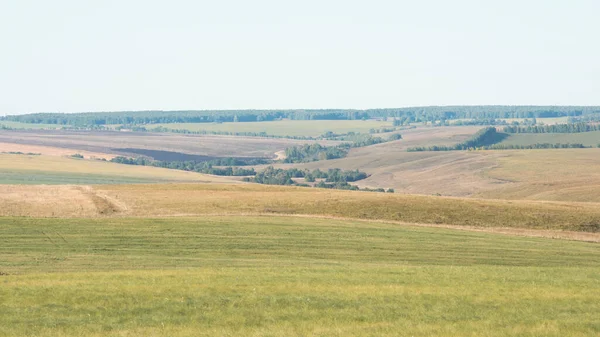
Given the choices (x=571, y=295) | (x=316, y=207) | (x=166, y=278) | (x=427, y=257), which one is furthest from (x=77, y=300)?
(x=316, y=207)

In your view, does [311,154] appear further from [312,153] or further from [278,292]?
[278,292]

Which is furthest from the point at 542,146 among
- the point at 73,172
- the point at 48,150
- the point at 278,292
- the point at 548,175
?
the point at 278,292

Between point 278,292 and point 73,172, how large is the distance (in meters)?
99.6

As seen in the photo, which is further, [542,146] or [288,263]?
[542,146]

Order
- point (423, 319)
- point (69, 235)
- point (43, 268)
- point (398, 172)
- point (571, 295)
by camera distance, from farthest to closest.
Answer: point (398, 172) < point (69, 235) < point (43, 268) < point (571, 295) < point (423, 319)

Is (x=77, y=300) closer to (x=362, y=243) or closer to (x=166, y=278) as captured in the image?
(x=166, y=278)

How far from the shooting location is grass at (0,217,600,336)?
21250 mm

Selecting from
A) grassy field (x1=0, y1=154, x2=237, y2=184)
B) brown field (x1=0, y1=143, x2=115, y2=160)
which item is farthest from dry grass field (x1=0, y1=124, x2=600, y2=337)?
brown field (x1=0, y1=143, x2=115, y2=160)

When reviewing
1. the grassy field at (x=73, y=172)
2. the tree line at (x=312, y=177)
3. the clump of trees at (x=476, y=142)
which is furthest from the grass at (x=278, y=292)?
the clump of trees at (x=476, y=142)

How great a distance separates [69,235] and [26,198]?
17460 millimetres

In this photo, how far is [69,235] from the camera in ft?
141

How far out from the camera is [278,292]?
24.7 meters

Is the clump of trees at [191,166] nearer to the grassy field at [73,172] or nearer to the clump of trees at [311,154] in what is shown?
the grassy field at [73,172]

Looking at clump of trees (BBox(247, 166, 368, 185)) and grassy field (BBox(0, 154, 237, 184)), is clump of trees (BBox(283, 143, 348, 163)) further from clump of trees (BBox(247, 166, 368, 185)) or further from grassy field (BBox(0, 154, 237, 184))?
grassy field (BBox(0, 154, 237, 184))
